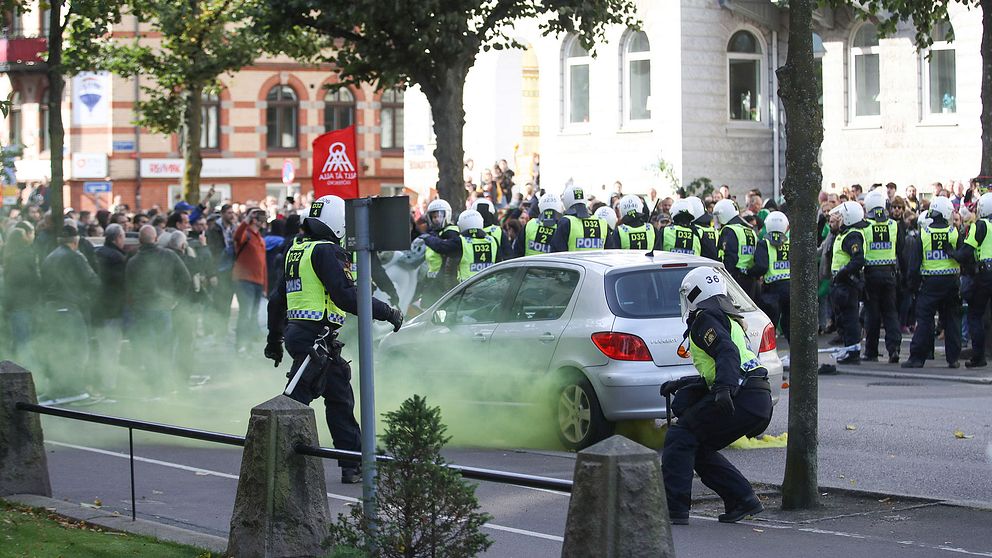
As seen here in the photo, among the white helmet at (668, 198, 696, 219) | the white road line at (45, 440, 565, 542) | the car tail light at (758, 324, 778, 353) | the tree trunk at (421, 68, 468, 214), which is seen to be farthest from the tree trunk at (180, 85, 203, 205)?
the car tail light at (758, 324, 778, 353)

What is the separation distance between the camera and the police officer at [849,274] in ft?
55.7

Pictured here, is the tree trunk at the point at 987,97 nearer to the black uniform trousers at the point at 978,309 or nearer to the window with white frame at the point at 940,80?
the black uniform trousers at the point at 978,309

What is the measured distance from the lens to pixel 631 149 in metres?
32.4

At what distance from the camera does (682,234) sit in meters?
17.2

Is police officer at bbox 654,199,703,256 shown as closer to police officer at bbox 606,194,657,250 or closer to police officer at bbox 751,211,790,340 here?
police officer at bbox 606,194,657,250

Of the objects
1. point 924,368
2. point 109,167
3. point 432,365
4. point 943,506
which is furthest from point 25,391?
point 109,167

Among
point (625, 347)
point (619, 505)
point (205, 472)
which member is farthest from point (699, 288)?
point (205, 472)

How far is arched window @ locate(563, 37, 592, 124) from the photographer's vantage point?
3391 cm

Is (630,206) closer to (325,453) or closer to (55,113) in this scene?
(55,113)

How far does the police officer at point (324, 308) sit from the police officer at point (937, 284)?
344 inches

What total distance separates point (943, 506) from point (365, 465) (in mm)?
4197

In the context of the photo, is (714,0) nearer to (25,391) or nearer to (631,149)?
(631,149)

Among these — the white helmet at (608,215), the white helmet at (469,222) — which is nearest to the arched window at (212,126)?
the white helmet at (608,215)

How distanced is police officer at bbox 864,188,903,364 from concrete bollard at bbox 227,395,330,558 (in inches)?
442
